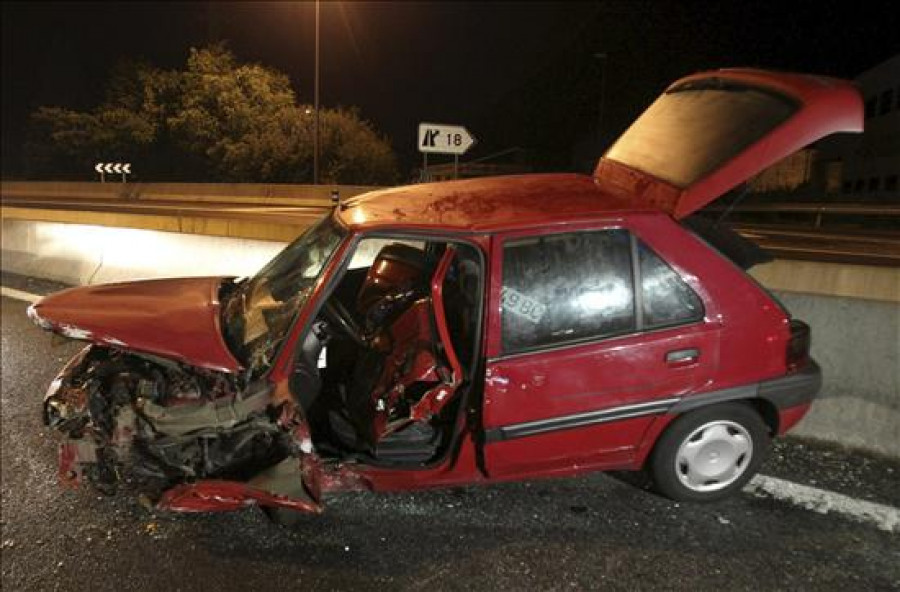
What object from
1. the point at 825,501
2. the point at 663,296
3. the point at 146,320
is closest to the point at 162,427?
the point at 146,320

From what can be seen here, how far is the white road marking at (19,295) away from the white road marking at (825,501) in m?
6.77

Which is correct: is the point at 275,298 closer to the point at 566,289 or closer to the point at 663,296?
the point at 566,289

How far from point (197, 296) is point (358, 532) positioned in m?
1.49

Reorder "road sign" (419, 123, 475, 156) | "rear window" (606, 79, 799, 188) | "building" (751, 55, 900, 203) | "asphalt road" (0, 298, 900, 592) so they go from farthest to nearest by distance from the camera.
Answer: "building" (751, 55, 900, 203), "road sign" (419, 123, 475, 156), "rear window" (606, 79, 799, 188), "asphalt road" (0, 298, 900, 592)

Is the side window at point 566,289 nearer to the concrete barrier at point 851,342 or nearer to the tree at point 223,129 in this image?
the concrete barrier at point 851,342

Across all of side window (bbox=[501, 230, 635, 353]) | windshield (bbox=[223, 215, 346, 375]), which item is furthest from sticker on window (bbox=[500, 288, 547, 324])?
windshield (bbox=[223, 215, 346, 375])

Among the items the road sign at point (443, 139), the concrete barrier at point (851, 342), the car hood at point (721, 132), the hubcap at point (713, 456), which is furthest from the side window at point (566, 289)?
the road sign at point (443, 139)

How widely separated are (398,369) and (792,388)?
1844mm

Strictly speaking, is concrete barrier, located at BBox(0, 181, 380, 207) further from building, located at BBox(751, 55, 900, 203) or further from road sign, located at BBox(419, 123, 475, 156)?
building, located at BBox(751, 55, 900, 203)

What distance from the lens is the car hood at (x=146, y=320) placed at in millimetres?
2982

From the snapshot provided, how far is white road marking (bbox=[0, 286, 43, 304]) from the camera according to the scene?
7.04 metres

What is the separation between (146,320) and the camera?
3.18m

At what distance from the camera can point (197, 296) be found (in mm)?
3639

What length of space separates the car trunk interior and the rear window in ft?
3.48
